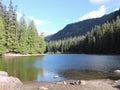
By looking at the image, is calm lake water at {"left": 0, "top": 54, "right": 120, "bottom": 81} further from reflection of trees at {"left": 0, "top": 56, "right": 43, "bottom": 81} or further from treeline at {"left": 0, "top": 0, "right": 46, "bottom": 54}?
treeline at {"left": 0, "top": 0, "right": 46, "bottom": 54}

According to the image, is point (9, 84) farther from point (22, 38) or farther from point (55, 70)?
point (22, 38)

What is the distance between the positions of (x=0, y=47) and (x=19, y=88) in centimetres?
6404

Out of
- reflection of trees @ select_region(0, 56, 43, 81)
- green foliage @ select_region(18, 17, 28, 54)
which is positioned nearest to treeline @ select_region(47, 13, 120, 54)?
green foliage @ select_region(18, 17, 28, 54)

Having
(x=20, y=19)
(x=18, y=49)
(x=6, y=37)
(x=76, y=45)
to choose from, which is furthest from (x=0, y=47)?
(x=76, y=45)

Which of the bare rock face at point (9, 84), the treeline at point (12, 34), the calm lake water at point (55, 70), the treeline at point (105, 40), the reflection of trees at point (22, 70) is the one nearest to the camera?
the bare rock face at point (9, 84)

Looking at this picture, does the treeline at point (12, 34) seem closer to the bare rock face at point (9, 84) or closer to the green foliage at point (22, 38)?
the green foliage at point (22, 38)

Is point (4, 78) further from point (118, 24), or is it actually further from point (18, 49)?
point (118, 24)

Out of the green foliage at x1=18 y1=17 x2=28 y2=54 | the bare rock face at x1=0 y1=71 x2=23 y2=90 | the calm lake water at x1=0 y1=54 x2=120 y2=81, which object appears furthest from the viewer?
the green foliage at x1=18 y1=17 x2=28 y2=54

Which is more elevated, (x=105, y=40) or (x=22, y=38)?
(x=22, y=38)

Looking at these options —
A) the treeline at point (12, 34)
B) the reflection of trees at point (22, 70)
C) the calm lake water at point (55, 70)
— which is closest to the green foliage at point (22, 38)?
the treeline at point (12, 34)

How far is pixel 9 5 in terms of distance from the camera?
9431 centimetres

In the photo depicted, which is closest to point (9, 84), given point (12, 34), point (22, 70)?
point (22, 70)

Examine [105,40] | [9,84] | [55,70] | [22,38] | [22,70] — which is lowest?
[55,70]

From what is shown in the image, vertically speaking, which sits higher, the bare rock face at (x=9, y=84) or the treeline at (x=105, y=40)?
the treeline at (x=105, y=40)
